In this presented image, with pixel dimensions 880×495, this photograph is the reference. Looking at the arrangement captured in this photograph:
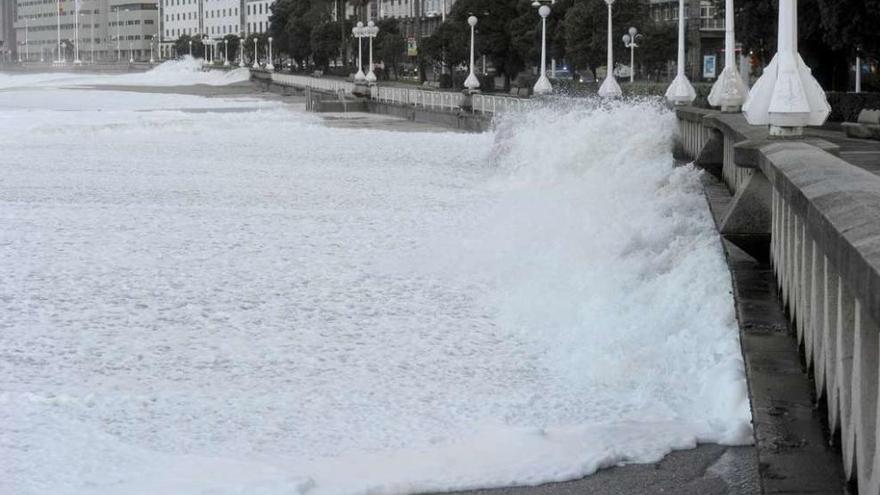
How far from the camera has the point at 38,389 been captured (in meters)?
9.15

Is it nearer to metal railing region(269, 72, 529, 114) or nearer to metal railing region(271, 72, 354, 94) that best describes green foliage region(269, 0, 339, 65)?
metal railing region(271, 72, 354, 94)

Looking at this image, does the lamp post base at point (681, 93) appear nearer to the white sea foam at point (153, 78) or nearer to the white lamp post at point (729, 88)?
the white lamp post at point (729, 88)

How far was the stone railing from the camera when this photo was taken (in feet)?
15.0

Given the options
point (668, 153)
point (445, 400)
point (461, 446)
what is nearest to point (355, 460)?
point (461, 446)

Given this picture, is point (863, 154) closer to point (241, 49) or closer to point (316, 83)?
point (316, 83)

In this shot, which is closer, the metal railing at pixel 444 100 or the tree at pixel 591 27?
the metal railing at pixel 444 100

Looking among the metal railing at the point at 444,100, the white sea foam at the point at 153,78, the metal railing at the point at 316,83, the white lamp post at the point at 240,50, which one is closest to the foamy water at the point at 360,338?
the metal railing at the point at 444,100

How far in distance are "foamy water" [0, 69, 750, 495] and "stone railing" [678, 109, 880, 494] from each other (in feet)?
2.58

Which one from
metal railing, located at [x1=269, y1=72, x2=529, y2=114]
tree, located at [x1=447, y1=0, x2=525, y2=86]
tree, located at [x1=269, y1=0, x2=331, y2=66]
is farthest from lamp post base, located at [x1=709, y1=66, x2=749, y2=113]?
tree, located at [x1=269, y1=0, x2=331, y2=66]

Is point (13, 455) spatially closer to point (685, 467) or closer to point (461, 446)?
point (461, 446)

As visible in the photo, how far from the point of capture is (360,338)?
10930mm

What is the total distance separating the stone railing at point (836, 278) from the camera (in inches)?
180

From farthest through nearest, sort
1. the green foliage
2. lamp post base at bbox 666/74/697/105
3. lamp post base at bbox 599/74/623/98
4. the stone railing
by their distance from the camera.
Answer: the green foliage → lamp post base at bbox 599/74/623/98 → lamp post base at bbox 666/74/697/105 → the stone railing

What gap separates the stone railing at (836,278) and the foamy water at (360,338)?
787mm
